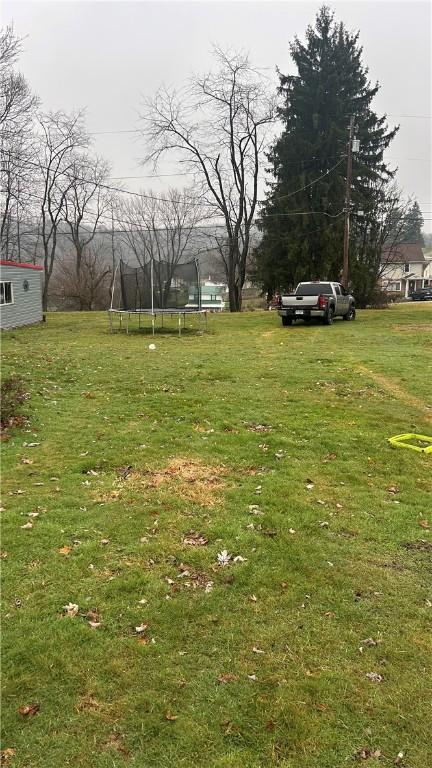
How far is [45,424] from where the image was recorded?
671 centimetres

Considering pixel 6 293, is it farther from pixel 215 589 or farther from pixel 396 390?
pixel 215 589

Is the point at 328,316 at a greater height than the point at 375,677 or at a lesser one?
greater

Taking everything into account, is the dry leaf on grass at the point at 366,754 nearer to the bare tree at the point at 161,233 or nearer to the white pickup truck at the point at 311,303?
the white pickup truck at the point at 311,303

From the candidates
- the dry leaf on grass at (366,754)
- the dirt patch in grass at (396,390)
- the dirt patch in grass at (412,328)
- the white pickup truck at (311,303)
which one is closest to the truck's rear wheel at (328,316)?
the white pickup truck at (311,303)

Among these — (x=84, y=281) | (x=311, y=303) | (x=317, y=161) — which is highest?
(x=317, y=161)

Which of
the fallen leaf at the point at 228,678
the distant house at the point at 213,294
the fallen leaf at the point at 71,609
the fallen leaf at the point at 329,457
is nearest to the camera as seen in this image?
the fallen leaf at the point at 228,678

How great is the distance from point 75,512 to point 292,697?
2.40 meters

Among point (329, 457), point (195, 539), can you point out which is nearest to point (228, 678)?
point (195, 539)

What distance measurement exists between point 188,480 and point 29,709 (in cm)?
275

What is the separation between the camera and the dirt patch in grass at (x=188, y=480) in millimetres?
4609

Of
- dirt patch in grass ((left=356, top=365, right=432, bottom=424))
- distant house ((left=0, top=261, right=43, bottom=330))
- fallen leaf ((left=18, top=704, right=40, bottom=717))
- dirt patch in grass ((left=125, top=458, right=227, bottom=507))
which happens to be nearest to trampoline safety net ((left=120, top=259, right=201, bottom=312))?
distant house ((left=0, top=261, right=43, bottom=330))

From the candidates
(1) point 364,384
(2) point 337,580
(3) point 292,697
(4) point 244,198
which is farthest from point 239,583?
(4) point 244,198

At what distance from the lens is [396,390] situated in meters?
8.97

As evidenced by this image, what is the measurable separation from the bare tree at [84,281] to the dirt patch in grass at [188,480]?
3858 cm
